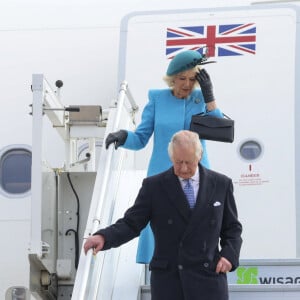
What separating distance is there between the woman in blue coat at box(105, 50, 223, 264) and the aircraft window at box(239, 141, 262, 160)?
2.39 m

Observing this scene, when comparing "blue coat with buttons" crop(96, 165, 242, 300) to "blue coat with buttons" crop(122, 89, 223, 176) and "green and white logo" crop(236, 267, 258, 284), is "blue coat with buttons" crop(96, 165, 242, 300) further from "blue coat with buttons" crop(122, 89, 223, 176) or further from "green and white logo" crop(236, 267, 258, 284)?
"green and white logo" crop(236, 267, 258, 284)

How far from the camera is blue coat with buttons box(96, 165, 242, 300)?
12.9ft

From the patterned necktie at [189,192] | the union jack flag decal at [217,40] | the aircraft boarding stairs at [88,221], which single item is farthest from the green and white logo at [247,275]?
the union jack flag decal at [217,40]

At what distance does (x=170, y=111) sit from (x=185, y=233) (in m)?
1.12

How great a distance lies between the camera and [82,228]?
6.17 m

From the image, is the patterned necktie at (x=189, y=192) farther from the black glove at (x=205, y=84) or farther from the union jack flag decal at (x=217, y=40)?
the union jack flag decal at (x=217, y=40)

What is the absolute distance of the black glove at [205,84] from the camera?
4.72 m

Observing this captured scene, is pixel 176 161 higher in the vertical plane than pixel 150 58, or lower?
lower

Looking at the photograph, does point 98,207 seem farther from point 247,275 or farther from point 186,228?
point 247,275

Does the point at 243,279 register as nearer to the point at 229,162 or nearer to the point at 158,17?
the point at 229,162

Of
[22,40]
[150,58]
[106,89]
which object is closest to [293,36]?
[150,58]

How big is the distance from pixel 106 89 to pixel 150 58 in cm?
97

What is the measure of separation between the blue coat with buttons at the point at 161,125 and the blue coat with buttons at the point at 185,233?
0.74m

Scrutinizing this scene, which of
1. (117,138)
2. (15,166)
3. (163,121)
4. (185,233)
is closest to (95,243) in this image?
(185,233)
